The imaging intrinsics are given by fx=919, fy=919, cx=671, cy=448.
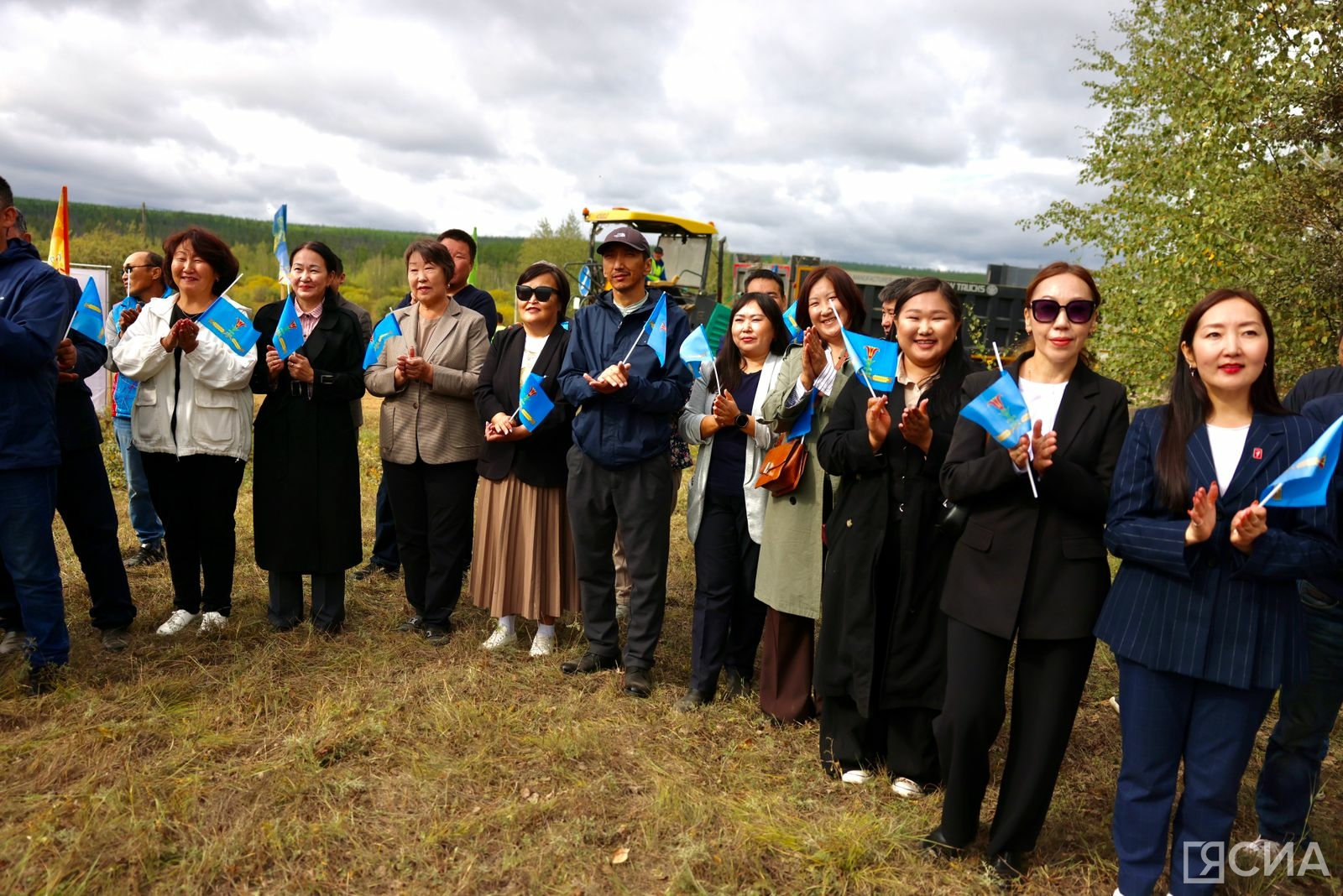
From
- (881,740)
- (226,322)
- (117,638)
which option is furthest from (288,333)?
(881,740)

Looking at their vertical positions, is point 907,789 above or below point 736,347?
below

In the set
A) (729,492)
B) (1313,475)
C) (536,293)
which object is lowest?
(729,492)

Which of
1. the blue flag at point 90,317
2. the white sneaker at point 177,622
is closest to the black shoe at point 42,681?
the white sneaker at point 177,622

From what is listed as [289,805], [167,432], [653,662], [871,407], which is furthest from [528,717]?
[167,432]

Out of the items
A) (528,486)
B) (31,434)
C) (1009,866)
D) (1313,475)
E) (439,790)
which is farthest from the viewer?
(528,486)

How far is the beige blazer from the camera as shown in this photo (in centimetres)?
479

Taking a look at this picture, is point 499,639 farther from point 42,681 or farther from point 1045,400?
point 1045,400

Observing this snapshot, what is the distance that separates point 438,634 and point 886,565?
2.60m

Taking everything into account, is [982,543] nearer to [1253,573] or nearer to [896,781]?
[1253,573]

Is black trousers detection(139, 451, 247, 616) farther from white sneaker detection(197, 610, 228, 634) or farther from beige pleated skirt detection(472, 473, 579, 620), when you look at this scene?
beige pleated skirt detection(472, 473, 579, 620)

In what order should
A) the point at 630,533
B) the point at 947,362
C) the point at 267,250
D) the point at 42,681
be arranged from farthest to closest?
the point at 267,250 → the point at 630,533 → the point at 42,681 → the point at 947,362

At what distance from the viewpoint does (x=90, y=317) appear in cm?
452

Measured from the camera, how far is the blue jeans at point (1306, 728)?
121 inches

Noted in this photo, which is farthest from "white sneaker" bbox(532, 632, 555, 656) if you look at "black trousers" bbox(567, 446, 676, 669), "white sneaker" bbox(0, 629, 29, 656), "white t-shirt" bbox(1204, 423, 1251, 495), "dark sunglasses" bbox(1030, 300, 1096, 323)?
"white t-shirt" bbox(1204, 423, 1251, 495)
